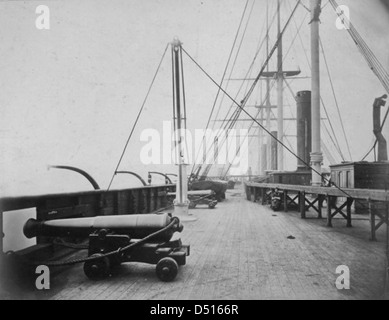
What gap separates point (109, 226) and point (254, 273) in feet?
6.29

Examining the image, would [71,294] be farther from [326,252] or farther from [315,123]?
[315,123]

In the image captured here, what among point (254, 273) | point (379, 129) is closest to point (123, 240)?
point (254, 273)

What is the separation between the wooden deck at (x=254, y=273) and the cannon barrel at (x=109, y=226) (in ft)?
1.65

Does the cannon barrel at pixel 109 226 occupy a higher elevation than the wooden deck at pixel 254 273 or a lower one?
higher

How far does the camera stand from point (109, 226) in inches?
158

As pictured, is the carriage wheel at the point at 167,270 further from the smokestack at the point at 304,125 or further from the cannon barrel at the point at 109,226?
the smokestack at the point at 304,125

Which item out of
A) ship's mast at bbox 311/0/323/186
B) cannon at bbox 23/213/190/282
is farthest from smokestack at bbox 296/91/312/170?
cannon at bbox 23/213/190/282

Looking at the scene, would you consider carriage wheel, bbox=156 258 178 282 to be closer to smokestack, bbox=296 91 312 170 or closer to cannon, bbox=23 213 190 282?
cannon, bbox=23 213 190 282

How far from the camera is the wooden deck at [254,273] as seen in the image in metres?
3.30

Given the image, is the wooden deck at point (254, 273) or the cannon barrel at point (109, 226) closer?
the wooden deck at point (254, 273)

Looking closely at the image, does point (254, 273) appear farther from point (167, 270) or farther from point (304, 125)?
point (304, 125)

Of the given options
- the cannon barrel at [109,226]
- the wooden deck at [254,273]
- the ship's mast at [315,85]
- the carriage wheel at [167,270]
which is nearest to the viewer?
the wooden deck at [254,273]

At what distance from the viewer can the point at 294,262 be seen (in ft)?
14.6

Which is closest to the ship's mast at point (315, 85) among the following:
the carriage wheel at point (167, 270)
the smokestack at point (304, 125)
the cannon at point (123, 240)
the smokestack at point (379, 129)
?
the smokestack at point (379, 129)
